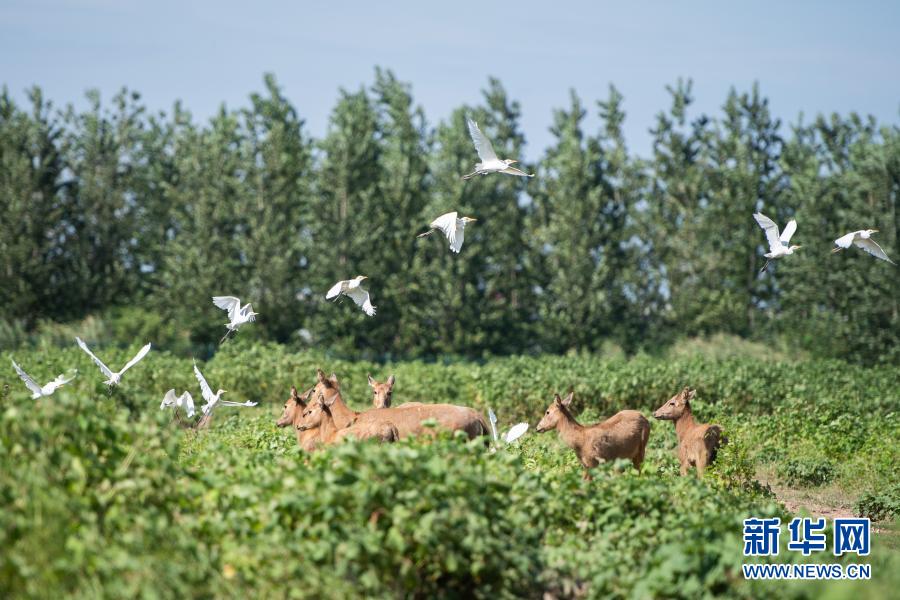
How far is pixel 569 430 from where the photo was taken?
12.3 m

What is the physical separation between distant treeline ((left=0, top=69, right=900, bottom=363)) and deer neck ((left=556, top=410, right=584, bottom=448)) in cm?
2501

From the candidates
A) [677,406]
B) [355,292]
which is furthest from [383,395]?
[677,406]

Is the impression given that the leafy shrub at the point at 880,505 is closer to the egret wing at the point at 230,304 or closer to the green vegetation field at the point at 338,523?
the green vegetation field at the point at 338,523

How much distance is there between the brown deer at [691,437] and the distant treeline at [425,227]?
80.3 feet

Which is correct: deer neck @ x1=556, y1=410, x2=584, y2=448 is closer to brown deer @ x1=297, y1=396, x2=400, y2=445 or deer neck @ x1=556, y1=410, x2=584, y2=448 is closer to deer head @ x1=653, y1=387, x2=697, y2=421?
deer head @ x1=653, y1=387, x2=697, y2=421

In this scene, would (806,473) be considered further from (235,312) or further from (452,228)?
(235,312)

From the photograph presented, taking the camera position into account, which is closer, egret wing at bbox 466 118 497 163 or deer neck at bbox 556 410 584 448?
deer neck at bbox 556 410 584 448

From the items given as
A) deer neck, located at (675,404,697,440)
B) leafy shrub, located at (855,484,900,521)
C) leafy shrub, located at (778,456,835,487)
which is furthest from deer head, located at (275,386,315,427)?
leafy shrub, located at (855,484,900,521)

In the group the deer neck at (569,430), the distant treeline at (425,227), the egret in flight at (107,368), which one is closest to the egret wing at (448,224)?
the deer neck at (569,430)

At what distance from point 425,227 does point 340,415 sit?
2757 cm

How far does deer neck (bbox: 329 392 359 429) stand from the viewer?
40.8 ft

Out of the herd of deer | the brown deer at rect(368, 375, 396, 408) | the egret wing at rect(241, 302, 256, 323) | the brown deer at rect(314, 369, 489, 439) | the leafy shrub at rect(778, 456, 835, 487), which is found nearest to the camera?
the brown deer at rect(314, 369, 489, 439)

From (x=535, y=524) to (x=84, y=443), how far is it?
3261 millimetres

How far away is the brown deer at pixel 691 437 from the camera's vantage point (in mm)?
12391
